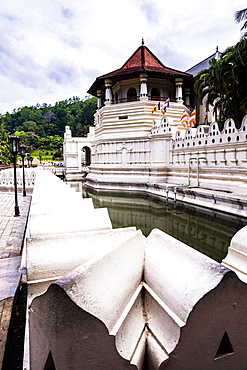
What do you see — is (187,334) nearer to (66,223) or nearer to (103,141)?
(66,223)

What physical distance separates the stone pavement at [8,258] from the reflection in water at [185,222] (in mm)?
3570

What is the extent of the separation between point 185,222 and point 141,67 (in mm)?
14903

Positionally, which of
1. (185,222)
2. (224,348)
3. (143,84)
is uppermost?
(143,84)

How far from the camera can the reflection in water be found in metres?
7.24

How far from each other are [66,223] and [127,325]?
133 cm

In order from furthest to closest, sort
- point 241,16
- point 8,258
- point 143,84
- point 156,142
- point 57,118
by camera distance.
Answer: point 57,118 < point 143,84 < point 156,142 < point 241,16 < point 8,258

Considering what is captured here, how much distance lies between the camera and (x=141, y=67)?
65.0ft

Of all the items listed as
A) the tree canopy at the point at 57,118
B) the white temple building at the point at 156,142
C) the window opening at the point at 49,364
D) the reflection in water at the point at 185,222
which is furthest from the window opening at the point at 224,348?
the tree canopy at the point at 57,118

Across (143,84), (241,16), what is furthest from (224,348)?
(143,84)

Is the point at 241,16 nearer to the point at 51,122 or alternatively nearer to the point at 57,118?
the point at 57,118

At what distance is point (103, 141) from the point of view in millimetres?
20484

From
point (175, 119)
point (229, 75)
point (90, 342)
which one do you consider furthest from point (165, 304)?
point (175, 119)

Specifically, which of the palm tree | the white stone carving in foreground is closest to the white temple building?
the palm tree

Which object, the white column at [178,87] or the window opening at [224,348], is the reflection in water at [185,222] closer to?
the window opening at [224,348]
